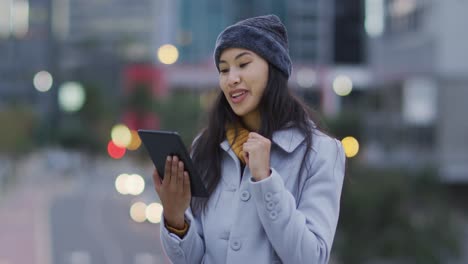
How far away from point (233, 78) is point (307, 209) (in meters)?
0.38

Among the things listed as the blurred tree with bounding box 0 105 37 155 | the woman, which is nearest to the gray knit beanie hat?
the woman

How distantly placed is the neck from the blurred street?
28869 millimetres

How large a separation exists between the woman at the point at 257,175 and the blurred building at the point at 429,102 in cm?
3800

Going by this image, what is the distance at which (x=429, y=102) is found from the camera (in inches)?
1769

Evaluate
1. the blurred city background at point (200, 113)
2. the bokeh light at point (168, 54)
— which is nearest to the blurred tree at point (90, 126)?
the blurred city background at point (200, 113)

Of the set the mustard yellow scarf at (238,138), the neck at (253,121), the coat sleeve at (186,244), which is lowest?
the coat sleeve at (186,244)

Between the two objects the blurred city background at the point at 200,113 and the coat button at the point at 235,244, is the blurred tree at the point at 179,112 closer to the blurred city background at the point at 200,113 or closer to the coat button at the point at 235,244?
the blurred city background at the point at 200,113

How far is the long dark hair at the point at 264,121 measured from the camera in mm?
2604

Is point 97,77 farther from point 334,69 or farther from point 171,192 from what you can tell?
point 171,192

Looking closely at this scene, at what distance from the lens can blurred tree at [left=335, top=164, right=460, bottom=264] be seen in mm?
33938

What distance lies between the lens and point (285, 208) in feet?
7.84

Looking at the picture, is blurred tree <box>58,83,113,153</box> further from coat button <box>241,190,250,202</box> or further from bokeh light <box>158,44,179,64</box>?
coat button <box>241,190,250,202</box>

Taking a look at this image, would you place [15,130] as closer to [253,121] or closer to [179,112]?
[179,112]

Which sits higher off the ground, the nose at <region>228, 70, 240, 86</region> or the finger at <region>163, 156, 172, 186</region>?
the nose at <region>228, 70, 240, 86</region>
